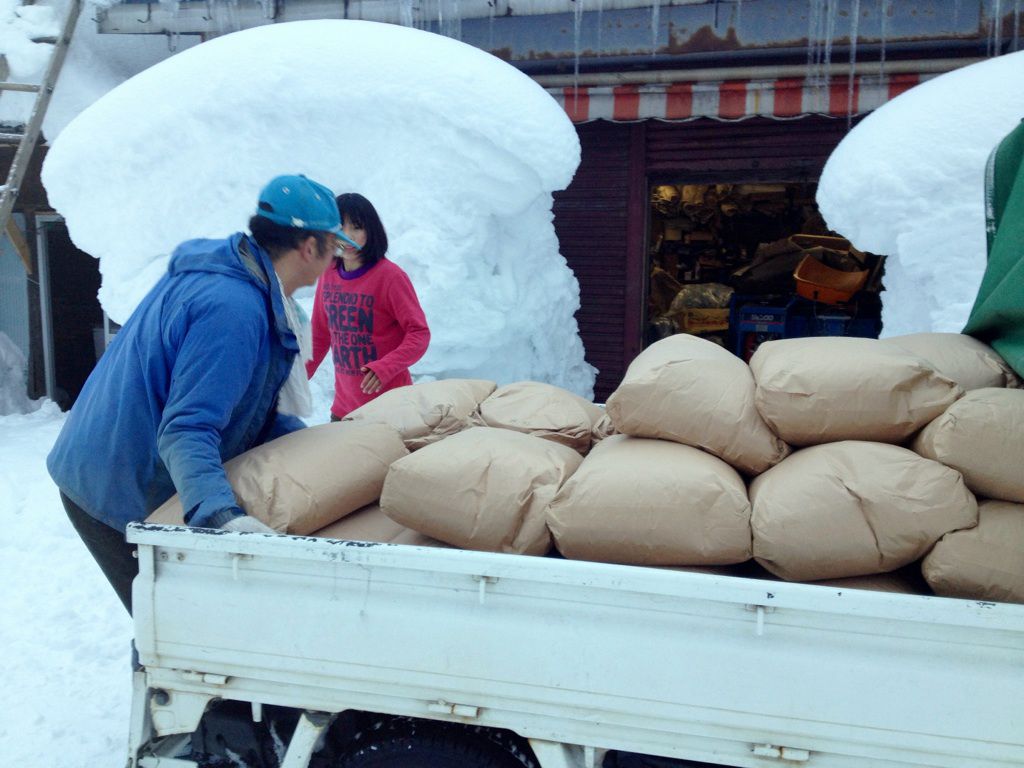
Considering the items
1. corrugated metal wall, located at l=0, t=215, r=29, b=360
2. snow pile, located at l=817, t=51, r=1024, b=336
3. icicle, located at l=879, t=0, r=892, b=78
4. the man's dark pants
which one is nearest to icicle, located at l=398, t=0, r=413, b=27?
icicle, located at l=879, t=0, r=892, b=78

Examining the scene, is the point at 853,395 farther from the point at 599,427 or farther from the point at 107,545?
the point at 107,545

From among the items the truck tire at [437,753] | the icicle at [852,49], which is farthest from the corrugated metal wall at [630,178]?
the truck tire at [437,753]

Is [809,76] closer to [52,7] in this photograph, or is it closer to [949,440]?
[949,440]

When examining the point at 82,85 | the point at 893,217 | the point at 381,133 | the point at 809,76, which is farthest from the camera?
the point at 82,85

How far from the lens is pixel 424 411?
268cm

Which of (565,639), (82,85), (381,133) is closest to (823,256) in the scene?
(381,133)

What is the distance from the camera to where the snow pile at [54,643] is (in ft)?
9.47

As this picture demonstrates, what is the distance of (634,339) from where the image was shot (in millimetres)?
6871

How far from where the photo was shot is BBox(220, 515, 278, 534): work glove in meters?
1.93

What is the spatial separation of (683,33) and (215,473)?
5.09 metres

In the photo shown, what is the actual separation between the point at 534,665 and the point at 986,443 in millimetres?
Answer: 1047

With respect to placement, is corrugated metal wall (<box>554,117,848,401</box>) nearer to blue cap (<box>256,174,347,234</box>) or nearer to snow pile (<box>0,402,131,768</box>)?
snow pile (<box>0,402,131,768</box>)

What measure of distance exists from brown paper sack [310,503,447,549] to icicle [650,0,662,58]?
15.7 ft

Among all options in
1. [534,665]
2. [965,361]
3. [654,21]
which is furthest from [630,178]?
[534,665]
